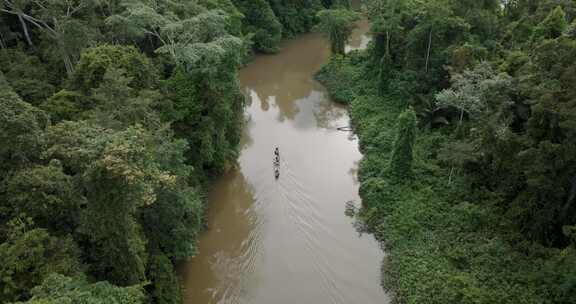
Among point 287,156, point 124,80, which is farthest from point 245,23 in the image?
point 124,80

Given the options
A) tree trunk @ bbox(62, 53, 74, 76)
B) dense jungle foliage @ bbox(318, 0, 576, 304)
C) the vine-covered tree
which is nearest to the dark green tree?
dense jungle foliage @ bbox(318, 0, 576, 304)

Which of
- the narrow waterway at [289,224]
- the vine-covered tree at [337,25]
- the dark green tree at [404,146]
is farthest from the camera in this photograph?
the vine-covered tree at [337,25]

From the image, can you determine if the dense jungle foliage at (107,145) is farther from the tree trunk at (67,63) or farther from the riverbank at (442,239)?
the riverbank at (442,239)

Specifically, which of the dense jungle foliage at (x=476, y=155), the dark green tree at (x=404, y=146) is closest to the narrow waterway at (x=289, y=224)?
the dense jungle foliage at (x=476, y=155)

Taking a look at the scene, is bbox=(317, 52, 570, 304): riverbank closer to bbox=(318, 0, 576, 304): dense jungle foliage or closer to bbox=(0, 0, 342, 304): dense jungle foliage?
bbox=(318, 0, 576, 304): dense jungle foliage

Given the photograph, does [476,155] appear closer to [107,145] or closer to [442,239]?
[442,239]

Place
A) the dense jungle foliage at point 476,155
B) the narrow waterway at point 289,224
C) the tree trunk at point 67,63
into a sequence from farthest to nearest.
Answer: the tree trunk at point 67,63 < the narrow waterway at point 289,224 < the dense jungle foliage at point 476,155

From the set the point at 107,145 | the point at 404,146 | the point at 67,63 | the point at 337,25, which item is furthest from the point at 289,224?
the point at 337,25

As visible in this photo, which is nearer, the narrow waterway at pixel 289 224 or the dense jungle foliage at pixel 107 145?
the dense jungle foliage at pixel 107 145
